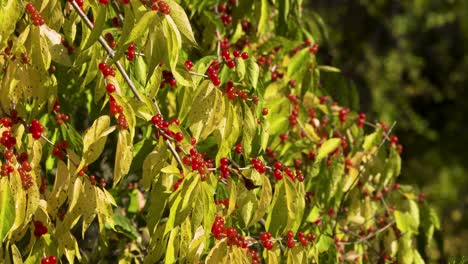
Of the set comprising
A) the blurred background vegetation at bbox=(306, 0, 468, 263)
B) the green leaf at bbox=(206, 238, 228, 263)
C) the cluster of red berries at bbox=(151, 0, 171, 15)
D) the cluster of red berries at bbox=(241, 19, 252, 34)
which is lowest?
the blurred background vegetation at bbox=(306, 0, 468, 263)

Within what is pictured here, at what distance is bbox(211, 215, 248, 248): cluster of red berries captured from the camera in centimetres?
236

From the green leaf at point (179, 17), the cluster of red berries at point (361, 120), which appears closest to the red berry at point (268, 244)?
the green leaf at point (179, 17)

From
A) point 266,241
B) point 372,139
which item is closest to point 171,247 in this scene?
point 266,241

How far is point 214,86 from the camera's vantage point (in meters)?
2.50

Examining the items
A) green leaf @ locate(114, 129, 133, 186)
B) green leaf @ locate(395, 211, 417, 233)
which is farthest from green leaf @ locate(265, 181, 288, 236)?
green leaf @ locate(395, 211, 417, 233)

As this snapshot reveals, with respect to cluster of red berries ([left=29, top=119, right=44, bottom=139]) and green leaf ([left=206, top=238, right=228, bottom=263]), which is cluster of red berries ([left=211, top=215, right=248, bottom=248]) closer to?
green leaf ([left=206, top=238, right=228, bottom=263])

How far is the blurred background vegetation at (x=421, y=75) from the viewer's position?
11.7 meters

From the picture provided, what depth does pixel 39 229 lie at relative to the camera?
2547mm

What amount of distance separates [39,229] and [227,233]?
58 centimetres

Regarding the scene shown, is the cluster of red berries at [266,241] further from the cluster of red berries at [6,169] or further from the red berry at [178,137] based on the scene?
the cluster of red berries at [6,169]

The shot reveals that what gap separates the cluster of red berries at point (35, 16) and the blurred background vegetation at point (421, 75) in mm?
8724

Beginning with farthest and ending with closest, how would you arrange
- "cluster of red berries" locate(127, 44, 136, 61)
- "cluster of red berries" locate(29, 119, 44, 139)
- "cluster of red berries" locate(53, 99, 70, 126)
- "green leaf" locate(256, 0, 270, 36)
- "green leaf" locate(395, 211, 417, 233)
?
"green leaf" locate(395, 211, 417, 233) < "green leaf" locate(256, 0, 270, 36) < "cluster of red berries" locate(53, 99, 70, 126) < "cluster of red berries" locate(127, 44, 136, 61) < "cluster of red berries" locate(29, 119, 44, 139)

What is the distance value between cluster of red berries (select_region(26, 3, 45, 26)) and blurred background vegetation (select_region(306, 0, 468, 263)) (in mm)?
8724

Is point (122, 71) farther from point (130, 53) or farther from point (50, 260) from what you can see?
point (50, 260)
